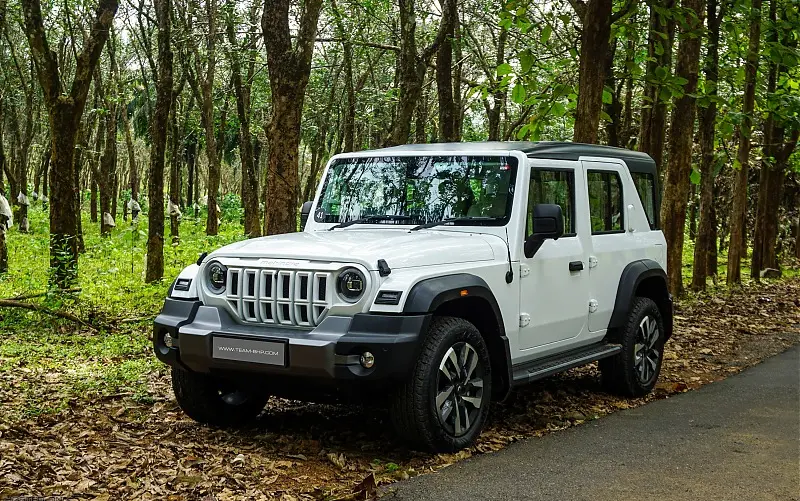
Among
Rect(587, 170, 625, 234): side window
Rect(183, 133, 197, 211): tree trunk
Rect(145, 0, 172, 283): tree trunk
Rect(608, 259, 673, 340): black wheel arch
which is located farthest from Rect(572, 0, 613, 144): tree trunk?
Rect(183, 133, 197, 211): tree trunk

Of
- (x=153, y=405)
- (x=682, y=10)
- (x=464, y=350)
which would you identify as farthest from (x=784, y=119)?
(x=153, y=405)

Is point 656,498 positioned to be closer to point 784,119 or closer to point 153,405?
point 153,405

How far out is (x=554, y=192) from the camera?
24.0 ft

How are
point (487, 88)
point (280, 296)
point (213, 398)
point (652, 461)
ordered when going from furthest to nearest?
point (487, 88) < point (213, 398) < point (652, 461) < point (280, 296)

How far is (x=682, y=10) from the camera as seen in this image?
10.8m

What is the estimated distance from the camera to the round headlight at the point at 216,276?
6.18 m

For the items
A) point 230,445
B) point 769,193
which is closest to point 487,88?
point 230,445

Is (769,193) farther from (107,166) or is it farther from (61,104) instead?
(107,166)

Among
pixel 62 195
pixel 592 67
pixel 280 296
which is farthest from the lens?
pixel 62 195

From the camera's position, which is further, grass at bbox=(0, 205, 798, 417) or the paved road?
grass at bbox=(0, 205, 798, 417)

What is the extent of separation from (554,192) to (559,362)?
4.52 ft

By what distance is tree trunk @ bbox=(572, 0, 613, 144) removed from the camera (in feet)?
36.6

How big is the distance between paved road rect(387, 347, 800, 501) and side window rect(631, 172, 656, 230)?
75.1 inches

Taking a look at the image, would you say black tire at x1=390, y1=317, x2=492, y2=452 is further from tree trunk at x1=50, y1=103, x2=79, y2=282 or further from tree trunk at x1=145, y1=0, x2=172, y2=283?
tree trunk at x1=145, y1=0, x2=172, y2=283
